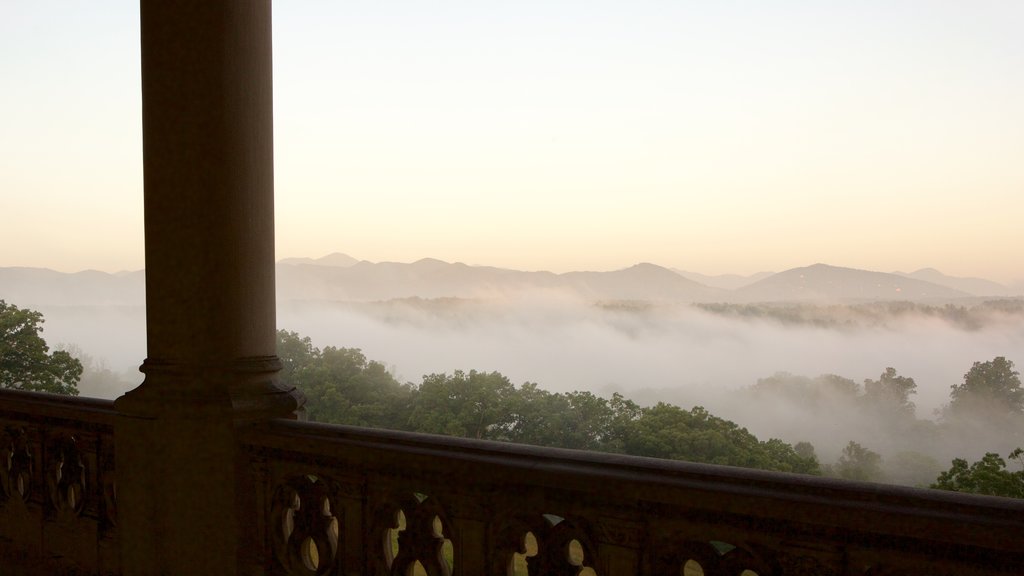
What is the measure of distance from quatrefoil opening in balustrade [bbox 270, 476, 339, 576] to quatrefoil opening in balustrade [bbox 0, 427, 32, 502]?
3.43 m

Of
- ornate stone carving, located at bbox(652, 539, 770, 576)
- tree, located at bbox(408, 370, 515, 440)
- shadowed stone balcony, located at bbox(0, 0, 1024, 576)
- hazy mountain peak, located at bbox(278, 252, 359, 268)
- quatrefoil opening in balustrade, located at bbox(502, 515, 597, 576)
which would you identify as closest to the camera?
ornate stone carving, located at bbox(652, 539, 770, 576)

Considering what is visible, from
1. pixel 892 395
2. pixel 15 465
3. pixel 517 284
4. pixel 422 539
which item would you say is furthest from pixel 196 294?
pixel 517 284

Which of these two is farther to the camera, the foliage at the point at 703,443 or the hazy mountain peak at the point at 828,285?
the hazy mountain peak at the point at 828,285

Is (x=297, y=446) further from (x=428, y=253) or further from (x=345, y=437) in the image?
(x=428, y=253)

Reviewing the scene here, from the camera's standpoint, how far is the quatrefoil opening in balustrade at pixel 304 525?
544 centimetres

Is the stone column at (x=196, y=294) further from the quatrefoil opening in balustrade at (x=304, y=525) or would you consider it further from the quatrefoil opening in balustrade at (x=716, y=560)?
the quatrefoil opening in balustrade at (x=716, y=560)

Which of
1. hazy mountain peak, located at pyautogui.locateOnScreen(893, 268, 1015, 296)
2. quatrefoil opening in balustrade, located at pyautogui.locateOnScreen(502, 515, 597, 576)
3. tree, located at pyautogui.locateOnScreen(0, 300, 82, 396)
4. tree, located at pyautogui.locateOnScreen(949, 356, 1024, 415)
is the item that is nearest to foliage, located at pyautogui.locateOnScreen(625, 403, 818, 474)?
tree, located at pyautogui.locateOnScreen(949, 356, 1024, 415)

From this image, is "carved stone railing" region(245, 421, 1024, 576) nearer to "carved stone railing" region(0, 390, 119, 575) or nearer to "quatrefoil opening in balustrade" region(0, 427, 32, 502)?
"carved stone railing" region(0, 390, 119, 575)

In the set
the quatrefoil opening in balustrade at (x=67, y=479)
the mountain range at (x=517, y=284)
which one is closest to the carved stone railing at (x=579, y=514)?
the quatrefoil opening in balustrade at (x=67, y=479)

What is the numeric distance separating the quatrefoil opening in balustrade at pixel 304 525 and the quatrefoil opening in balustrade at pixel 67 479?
2.48m

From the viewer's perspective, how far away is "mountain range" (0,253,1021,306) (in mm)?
70875

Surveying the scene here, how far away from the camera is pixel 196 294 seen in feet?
19.0

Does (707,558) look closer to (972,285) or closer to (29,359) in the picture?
(29,359)

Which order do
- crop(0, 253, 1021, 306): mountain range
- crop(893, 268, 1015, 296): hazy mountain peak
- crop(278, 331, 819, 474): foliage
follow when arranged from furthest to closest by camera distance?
1. crop(893, 268, 1015, 296): hazy mountain peak
2. crop(0, 253, 1021, 306): mountain range
3. crop(278, 331, 819, 474): foliage
